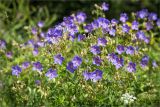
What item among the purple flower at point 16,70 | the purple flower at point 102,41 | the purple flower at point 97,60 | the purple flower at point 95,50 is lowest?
the purple flower at point 97,60

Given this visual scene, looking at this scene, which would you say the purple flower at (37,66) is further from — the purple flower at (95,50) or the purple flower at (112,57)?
the purple flower at (112,57)

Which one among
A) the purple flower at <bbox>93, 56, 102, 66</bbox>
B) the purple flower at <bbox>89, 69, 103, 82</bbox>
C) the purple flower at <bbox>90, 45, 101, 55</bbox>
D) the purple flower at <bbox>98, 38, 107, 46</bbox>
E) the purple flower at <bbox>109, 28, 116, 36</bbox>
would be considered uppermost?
the purple flower at <bbox>109, 28, 116, 36</bbox>

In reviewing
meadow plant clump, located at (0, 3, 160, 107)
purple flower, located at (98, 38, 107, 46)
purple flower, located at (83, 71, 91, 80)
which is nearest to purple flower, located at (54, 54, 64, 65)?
meadow plant clump, located at (0, 3, 160, 107)

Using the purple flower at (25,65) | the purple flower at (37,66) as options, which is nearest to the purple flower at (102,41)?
the purple flower at (37,66)

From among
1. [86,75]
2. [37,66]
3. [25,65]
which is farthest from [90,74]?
Answer: [25,65]

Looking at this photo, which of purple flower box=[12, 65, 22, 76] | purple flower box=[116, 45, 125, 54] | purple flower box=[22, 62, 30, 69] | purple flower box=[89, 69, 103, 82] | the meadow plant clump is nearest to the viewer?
purple flower box=[89, 69, 103, 82]

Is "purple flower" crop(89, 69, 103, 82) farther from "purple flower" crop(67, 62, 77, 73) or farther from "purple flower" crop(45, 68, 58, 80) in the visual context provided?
"purple flower" crop(45, 68, 58, 80)

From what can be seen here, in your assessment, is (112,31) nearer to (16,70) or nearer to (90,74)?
(90,74)

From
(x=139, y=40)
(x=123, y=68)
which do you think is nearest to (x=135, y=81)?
(x=123, y=68)

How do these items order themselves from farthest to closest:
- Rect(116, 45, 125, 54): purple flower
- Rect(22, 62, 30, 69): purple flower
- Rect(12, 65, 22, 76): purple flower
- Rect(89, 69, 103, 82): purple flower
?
Rect(22, 62, 30, 69): purple flower
Rect(12, 65, 22, 76): purple flower
Rect(116, 45, 125, 54): purple flower
Rect(89, 69, 103, 82): purple flower

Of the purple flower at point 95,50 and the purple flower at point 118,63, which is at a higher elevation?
the purple flower at point 95,50

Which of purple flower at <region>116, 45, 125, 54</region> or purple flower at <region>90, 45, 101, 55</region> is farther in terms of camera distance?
purple flower at <region>116, 45, 125, 54</region>
